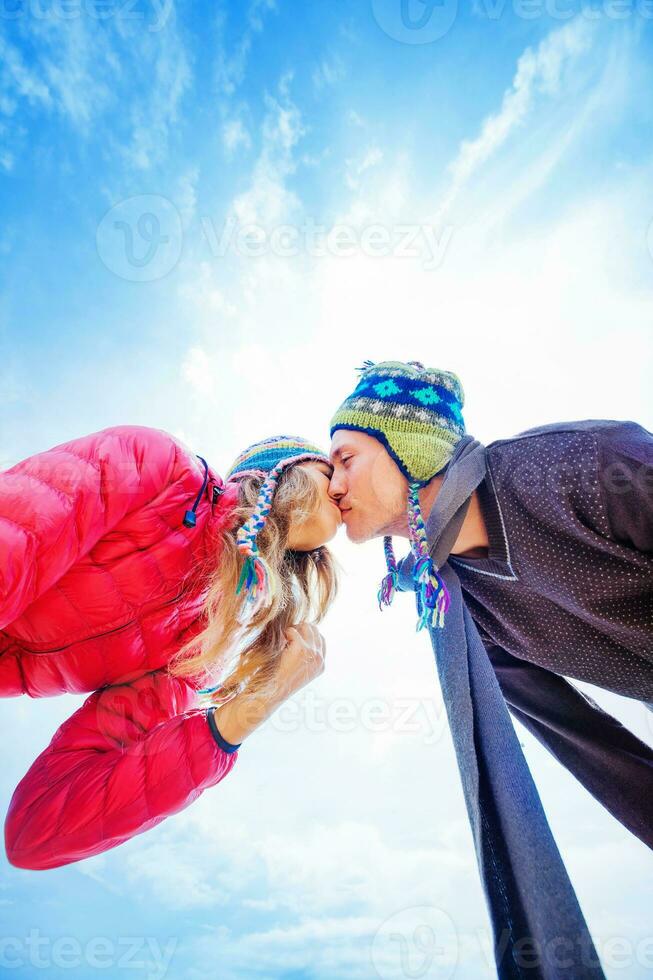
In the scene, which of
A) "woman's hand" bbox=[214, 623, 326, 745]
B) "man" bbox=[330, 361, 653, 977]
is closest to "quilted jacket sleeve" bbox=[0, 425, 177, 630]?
"woman's hand" bbox=[214, 623, 326, 745]

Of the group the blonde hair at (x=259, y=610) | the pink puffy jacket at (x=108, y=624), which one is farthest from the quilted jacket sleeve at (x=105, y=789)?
the blonde hair at (x=259, y=610)

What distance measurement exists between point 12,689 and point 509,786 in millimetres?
1706

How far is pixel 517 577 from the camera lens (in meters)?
1.81

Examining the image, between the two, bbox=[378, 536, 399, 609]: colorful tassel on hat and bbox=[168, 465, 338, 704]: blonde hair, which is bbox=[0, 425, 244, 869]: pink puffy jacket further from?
bbox=[378, 536, 399, 609]: colorful tassel on hat

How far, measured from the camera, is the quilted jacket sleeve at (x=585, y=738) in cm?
185

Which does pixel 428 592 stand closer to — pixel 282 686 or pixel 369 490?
pixel 369 490

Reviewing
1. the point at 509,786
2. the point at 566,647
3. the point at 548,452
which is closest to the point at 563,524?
the point at 548,452

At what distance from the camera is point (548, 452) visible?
1.61m

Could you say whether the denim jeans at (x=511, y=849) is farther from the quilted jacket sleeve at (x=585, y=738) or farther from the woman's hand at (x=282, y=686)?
the quilted jacket sleeve at (x=585, y=738)

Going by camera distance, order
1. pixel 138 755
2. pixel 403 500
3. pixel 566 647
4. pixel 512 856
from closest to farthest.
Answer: pixel 512 856 → pixel 138 755 → pixel 566 647 → pixel 403 500

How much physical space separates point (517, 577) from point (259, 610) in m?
0.98

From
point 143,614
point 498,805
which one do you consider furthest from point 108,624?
point 498,805

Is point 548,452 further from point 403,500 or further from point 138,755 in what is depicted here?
Answer: point 138,755

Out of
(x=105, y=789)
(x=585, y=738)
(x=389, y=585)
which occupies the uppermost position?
(x=389, y=585)
